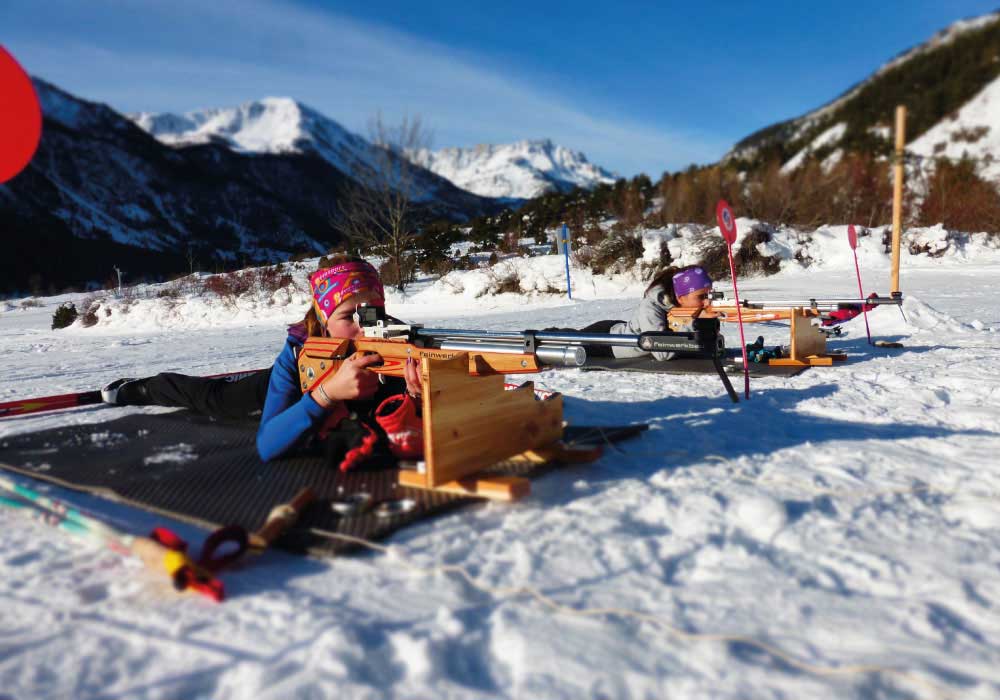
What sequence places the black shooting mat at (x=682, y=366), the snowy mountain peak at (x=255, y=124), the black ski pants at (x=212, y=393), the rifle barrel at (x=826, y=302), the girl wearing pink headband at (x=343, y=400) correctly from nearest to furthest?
1. the girl wearing pink headband at (x=343, y=400)
2. the black ski pants at (x=212, y=393)
3. the black shooting mat at (x=682, y=366)
4. the rifle barrel at (x=826, y=302)
5. the snowy mountain peak at (x=255, y=124)

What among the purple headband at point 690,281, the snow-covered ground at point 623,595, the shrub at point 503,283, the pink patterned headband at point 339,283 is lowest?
the snow-covered ground at point 623,595

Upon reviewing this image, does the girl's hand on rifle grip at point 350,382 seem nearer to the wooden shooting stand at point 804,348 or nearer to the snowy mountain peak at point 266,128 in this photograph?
the wooden shooting stand at point 804,348

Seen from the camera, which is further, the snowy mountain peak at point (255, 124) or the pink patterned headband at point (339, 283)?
the snowy mountain peak at point (255, 124)

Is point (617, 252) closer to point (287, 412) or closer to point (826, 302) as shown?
point (826, 302)

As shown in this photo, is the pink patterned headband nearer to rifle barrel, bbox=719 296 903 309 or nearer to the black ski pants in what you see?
the black ski pants

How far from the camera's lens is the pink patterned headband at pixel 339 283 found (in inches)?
151

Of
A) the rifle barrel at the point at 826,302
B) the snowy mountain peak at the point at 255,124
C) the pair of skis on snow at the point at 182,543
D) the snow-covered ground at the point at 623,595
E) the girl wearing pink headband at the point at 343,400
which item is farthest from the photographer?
the snowy mountain peak at the point at 255,124

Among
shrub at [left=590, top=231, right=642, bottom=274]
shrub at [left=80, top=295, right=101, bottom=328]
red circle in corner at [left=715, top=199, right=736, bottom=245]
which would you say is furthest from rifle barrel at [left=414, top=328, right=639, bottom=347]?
shrub at [left=80, top=295, right=101, bottom=328]

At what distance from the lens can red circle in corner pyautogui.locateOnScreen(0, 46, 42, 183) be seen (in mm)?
2994

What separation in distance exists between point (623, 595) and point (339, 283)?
2575 millimetres

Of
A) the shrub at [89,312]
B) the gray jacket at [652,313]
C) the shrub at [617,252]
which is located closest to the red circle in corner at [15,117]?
the gray jacket at [652,313]

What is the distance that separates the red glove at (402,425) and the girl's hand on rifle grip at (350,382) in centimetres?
29

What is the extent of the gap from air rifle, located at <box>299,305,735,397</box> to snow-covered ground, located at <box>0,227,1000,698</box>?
650 millimetres

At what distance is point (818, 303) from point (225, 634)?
7.33 meters
